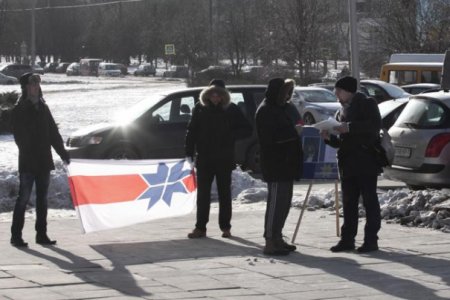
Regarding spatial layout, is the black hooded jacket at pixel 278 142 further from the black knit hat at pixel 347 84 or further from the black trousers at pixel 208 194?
the black trousers at pixel 208 194

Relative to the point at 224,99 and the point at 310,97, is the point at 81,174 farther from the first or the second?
the point at 310,97

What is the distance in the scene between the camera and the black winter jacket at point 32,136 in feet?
34.7

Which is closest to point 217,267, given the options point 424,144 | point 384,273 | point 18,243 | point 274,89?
point 384,273

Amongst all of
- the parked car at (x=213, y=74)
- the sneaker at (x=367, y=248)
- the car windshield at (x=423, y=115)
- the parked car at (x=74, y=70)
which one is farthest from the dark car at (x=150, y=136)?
the parked car at (x=74, y=70)

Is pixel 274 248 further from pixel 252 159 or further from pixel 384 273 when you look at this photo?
pixel 252 159

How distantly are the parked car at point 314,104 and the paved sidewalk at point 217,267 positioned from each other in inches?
663

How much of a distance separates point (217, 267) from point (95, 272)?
1.06 m

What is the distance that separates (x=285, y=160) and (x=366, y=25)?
5305 centimetres

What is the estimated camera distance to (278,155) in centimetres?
995

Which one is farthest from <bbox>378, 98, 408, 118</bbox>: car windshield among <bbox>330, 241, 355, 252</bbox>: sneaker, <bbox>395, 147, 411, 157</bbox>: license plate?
<bbox>330, 241, 355, 252</bbox>: sneaker

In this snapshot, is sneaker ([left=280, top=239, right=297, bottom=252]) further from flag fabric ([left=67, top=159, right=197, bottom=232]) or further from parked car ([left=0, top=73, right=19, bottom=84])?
parked car ([left=0, top=73, right=19, bottom=84])

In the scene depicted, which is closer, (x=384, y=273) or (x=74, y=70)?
(x=384, y=273)

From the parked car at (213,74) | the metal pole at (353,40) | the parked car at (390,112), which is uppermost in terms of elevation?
the metal pole at (353,40)

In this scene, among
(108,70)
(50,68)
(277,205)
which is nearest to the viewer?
(277,205)
